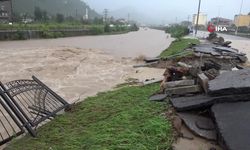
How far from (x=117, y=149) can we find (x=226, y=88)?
89.4 inches

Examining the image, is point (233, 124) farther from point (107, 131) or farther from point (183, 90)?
point (107, 131)

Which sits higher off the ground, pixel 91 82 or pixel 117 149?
pixel 117 149

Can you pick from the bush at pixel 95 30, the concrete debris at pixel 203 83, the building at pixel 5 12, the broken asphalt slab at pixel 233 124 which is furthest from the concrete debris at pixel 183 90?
the building at pixel 5 12

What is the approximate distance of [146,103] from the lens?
669 cm

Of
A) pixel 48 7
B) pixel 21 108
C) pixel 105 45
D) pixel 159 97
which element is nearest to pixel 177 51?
pixel 159 97

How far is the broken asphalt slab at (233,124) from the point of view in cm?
388

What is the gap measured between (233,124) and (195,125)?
713 millimetres

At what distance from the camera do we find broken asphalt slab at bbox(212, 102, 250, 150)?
3.88m

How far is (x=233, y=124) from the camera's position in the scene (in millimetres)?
4344

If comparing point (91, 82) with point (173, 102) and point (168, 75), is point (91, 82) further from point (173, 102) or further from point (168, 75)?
point (173, 102)

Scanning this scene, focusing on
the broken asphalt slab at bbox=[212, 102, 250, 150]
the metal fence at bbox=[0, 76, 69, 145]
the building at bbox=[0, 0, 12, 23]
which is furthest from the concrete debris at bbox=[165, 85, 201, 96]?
the building at bbox=[0, 0, 12, 23]

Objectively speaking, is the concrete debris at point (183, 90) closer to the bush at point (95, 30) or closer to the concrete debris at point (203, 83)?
the concrete debris at point (203, 83)

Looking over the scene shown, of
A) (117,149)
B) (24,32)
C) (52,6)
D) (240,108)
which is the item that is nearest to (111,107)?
(117,149)

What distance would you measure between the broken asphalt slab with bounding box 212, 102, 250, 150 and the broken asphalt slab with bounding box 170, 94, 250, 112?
147mm
